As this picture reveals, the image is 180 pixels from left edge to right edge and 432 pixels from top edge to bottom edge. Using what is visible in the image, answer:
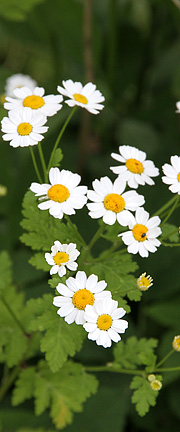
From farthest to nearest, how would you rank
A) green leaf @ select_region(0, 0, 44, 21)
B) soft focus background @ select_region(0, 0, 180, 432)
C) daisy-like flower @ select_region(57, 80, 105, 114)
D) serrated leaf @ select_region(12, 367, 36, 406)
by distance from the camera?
green leaf @ select_region(0, 0, 44, 21), soft focus background @ select_region(0, 0, 180, 432), serrated leaf @ select_region(12, 367, 36, 406), daisy-like flower @ select_region(57, 80, 105, 114)

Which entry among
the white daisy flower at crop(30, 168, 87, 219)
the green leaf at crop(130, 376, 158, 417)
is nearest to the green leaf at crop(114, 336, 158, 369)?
the green leaf at crop(130, 376, 158, 417)

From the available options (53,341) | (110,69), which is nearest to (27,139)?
(53,341)

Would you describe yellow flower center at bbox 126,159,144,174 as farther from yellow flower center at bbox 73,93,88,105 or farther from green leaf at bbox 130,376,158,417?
green leaf at bbox 130,376,158,417

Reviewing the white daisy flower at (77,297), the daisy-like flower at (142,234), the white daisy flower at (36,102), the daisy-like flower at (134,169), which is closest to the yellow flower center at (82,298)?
the white daisy flower at (77,297)

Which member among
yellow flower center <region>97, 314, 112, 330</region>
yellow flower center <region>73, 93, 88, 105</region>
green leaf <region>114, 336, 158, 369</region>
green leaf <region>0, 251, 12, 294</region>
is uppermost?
yellow flower center <region>73, 93, 88, 105</region>

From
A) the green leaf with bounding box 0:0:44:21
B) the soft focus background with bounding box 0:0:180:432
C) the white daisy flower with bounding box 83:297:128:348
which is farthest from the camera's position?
the green leaf with bounding box 0:0:44:21

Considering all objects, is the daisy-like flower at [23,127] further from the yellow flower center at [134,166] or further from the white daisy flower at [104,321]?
the white daisy flower at [104,321]

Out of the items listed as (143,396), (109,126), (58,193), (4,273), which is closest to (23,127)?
(58,193)
